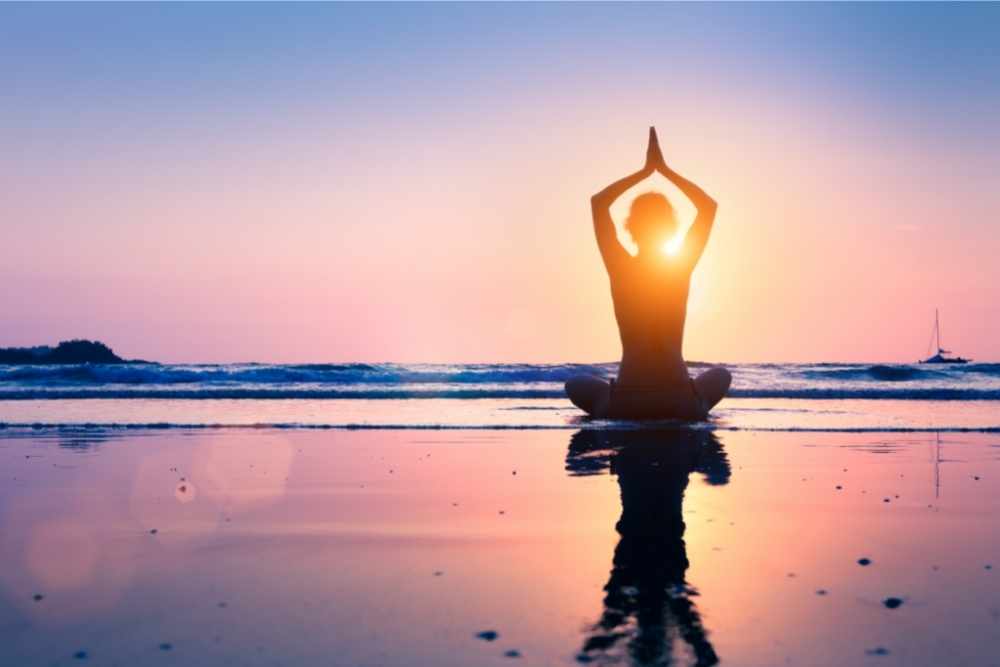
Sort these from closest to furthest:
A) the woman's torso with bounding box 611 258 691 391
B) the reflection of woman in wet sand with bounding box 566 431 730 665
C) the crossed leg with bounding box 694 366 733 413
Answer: the reflection of woman in wet sand with bounding box 566 431 730 665 → the woman's torso with bounding box 611 258 691 391 → the crossed leg with bounding box 694 366 733 413

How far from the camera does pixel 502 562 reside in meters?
3.83

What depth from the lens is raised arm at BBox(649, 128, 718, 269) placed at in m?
10.5

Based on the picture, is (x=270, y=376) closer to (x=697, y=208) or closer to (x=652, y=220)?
(x=652, y=220)

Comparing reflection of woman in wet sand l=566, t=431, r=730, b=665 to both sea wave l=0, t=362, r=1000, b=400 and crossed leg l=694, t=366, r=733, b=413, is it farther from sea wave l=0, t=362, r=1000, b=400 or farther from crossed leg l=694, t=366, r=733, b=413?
sea wave l=0, t=362, r=1000, b=400

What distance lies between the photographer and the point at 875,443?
915cm

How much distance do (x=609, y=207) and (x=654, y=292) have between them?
113 centimetres

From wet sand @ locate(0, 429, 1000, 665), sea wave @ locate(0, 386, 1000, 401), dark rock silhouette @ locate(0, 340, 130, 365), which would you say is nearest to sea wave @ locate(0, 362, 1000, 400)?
sea wave @ locate(0, 386, 1000, 401)

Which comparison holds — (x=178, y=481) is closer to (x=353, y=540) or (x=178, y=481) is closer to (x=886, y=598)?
(x=353, y=540)

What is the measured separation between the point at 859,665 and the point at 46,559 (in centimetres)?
328

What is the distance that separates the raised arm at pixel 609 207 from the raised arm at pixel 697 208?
0.05 metres

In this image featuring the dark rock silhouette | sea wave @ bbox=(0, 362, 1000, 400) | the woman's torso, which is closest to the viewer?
the woman's torso

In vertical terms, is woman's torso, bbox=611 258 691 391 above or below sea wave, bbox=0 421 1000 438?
above

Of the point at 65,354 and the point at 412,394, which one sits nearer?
the point at 412,394

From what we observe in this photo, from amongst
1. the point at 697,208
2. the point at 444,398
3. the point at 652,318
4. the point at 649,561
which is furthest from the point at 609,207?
the point at 444,398
